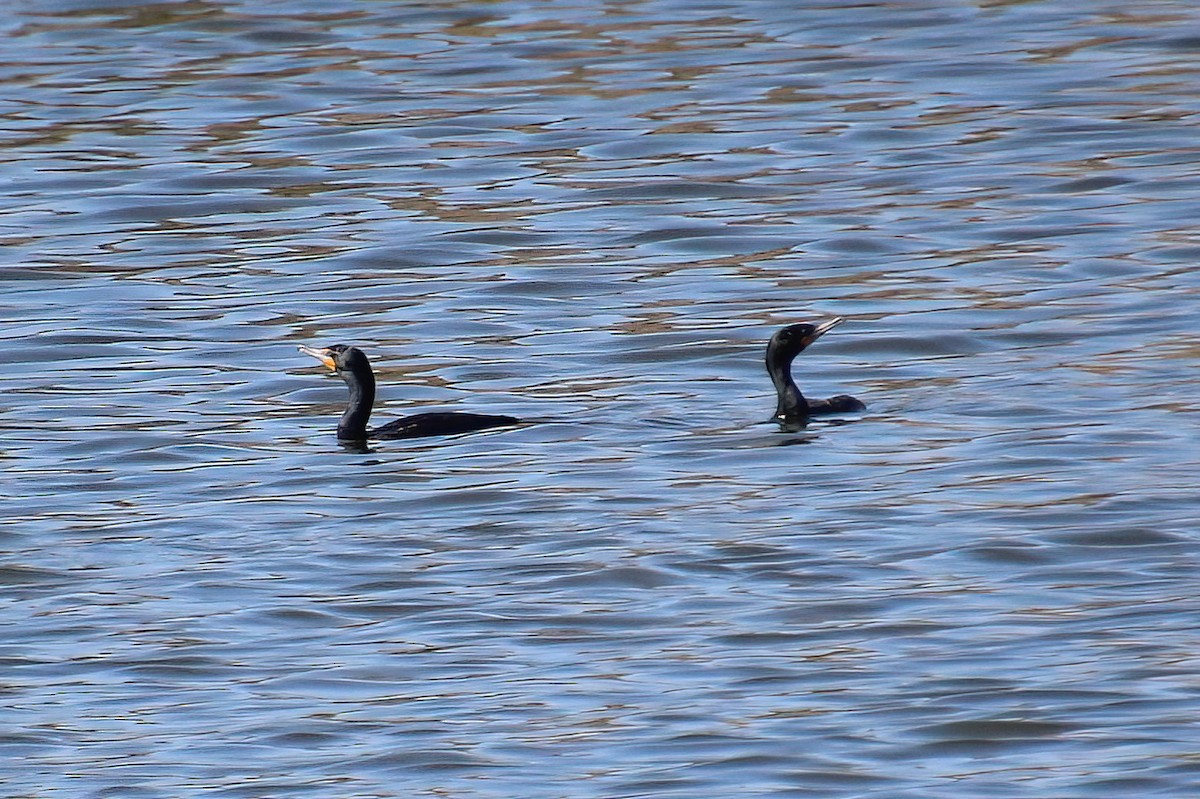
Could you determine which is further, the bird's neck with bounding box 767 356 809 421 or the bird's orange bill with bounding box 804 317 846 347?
the bird's orange bill with bounding box 804 317 846 347

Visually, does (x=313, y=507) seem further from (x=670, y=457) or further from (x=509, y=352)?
(x=509, y=352)

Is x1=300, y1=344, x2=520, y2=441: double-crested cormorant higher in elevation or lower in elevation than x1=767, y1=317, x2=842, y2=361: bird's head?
lower

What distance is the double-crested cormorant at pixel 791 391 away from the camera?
13.1 metres

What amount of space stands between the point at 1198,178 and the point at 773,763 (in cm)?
1091

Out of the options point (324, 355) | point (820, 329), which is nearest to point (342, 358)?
point (324, 355)

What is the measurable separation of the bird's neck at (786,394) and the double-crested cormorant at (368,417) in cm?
121

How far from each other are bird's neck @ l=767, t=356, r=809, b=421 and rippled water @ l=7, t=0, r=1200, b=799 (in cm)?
19

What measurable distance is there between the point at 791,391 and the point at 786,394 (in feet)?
0.10

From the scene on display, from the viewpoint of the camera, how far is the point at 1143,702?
840 cm

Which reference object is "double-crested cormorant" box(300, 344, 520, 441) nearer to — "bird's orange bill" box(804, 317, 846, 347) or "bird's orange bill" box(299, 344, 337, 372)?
"bird's orange bill" box(299, 344, 337, 372)

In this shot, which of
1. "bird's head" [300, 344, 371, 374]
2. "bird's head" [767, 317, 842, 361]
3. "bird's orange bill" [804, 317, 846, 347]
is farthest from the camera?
"bird's orange bill" [804, 317, 846, 347]

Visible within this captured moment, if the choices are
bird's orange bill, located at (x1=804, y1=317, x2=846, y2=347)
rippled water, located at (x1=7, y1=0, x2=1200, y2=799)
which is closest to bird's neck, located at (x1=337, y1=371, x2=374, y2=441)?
rippled water, located at (x1=7, y1=0, x2=1200, y2=799)

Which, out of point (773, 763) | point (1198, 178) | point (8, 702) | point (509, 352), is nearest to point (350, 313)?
point (509, 352)

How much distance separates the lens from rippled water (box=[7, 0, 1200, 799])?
8578 millimetres
